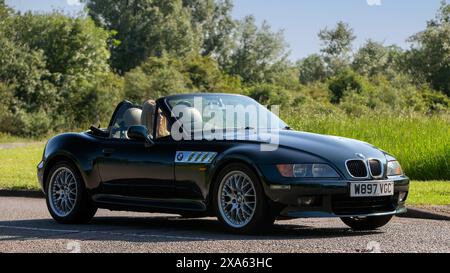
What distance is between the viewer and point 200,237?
9.83 meters

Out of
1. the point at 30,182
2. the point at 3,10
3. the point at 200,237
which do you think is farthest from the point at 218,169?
the point at 3,10

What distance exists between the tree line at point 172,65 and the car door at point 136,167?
17.7m

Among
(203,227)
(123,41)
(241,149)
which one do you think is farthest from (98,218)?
(123,41)

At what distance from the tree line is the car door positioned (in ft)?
57.9

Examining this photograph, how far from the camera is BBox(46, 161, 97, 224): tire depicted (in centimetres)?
1159

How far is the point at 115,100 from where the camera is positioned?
50.7 m

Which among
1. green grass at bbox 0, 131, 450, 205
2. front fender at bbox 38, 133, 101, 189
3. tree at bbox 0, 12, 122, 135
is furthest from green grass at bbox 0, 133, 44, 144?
front fender at bbox 38, 133, 101, 189

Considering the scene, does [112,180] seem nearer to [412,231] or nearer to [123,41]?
[412,231]

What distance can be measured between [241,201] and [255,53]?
89420 mm

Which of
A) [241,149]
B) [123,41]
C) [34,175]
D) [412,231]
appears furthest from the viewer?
[123,41]

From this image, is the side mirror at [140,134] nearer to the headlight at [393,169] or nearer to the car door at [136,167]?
Result: the car door at [136,167]

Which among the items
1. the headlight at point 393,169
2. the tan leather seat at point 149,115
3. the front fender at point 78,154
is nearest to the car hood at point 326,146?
the headlight at point 393,169
